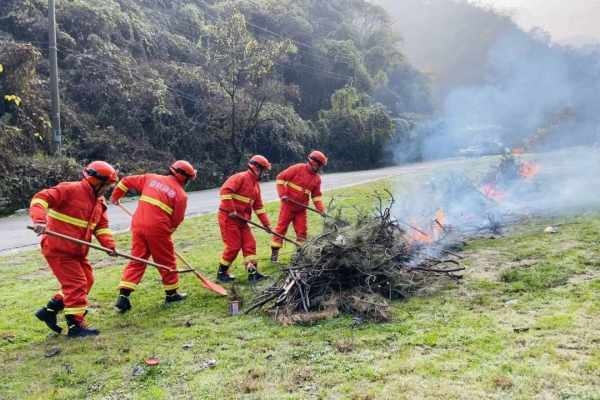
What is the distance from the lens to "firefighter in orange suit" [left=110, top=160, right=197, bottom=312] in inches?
247

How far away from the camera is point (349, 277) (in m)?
6.26

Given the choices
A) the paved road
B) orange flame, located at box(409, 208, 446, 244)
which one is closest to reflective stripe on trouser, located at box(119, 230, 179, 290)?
orange flame, located at box(409, 208, 446, 244)

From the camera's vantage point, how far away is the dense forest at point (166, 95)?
17.5 meters

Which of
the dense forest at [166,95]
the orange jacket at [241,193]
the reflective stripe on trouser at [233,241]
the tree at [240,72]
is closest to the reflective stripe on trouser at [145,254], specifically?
the reflective stripe on trouser at [233,241]

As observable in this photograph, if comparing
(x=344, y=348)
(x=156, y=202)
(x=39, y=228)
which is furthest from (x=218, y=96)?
(x=344, y=348)

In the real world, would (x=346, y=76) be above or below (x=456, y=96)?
above

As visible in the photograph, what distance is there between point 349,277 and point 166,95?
19841 millimetres

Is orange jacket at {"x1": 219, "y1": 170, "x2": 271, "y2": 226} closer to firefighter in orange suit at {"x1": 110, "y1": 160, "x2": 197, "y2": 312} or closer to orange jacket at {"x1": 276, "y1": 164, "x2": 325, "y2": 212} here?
orange jacket at {"x1": 276, "y1": 164, "x2": 325, "y2": 212}

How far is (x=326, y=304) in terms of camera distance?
19.4 feet

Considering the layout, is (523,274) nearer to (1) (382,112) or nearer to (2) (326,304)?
(2) (326,304)

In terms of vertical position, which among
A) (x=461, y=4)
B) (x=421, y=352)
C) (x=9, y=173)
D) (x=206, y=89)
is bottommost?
(x=421, y=352)

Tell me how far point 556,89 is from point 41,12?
2258 centimetres

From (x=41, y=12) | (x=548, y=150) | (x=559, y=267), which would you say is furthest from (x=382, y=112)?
(x=559, y=267)

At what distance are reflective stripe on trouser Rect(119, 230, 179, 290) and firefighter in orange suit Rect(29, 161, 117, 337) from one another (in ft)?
2.20
